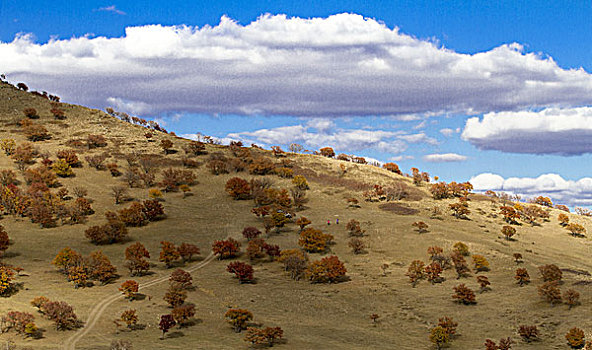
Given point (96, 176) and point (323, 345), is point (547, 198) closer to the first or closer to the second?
point (323, 345)

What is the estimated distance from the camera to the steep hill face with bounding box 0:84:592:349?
38.0 m

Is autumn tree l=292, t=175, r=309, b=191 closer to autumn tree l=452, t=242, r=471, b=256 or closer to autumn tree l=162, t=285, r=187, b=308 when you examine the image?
autumn tree l=452, t=242, r=471, b=256

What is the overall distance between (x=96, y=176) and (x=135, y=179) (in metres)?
8.83

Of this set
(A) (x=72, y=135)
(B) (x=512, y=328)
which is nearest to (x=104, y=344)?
(B) (x=512, y=328)

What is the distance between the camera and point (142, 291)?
4800cm

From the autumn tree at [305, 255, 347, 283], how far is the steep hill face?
3.34 feet

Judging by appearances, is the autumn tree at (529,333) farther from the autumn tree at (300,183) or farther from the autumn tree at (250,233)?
the autumn tree at (300,183)

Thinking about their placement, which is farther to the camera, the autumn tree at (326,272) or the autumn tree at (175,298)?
the autumn tree at (326,272)

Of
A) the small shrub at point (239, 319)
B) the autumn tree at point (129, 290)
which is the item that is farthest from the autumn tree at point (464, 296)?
the autumn tree at point (129, 290)

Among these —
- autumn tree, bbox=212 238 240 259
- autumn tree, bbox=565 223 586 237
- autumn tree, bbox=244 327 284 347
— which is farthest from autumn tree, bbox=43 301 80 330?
autumn tree, bbox=565 223 586 237

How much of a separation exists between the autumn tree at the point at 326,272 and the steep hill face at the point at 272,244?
1020 millimetres

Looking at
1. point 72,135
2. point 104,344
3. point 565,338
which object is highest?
point 72,135

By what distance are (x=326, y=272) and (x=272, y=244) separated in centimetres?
1518

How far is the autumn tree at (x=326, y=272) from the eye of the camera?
175ft
